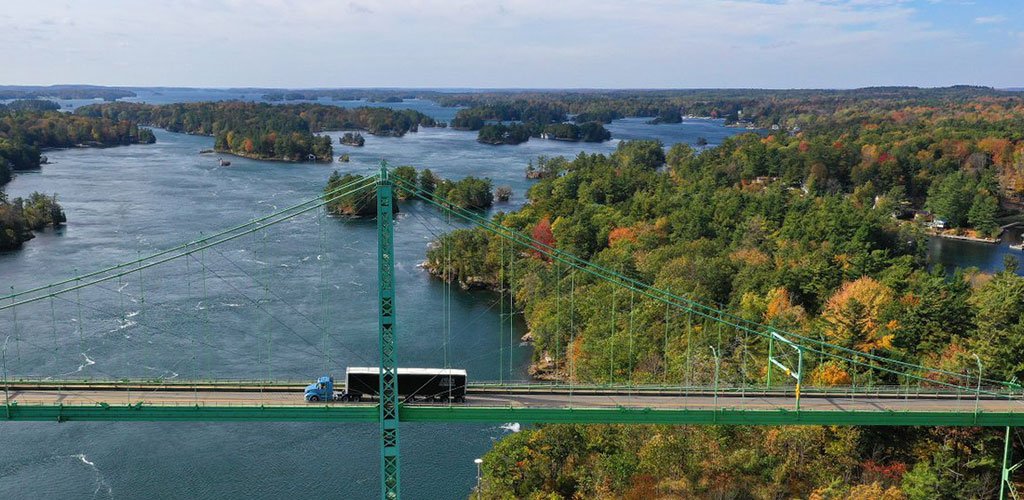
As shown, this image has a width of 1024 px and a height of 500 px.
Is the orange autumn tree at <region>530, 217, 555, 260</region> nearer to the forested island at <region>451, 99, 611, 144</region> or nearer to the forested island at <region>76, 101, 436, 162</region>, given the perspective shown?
the forested island at <region>76, 101, 436, 162</region>

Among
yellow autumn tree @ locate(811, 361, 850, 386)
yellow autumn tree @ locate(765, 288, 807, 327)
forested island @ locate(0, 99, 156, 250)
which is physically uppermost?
forested island @ locate(0, 99, 156, 250)

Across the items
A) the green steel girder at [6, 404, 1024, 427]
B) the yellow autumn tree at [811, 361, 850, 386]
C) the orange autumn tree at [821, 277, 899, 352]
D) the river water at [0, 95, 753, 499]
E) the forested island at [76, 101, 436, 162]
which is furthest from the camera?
the forested island at [76, 101, 436, 162]

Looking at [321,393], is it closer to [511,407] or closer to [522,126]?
[511,407]

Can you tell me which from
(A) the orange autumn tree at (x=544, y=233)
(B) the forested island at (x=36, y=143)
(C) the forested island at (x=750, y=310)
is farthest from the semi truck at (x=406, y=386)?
(B) the forested island at (x=36, y=143)

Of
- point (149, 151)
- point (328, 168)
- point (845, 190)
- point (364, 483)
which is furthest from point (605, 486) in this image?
point (149, 151)

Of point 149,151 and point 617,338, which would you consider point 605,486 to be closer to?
point 617,338

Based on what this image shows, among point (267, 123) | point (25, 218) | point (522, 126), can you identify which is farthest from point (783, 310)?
point (522, 126)

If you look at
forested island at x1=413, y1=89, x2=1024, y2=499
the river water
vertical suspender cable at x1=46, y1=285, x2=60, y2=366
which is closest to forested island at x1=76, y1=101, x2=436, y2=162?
the river water
